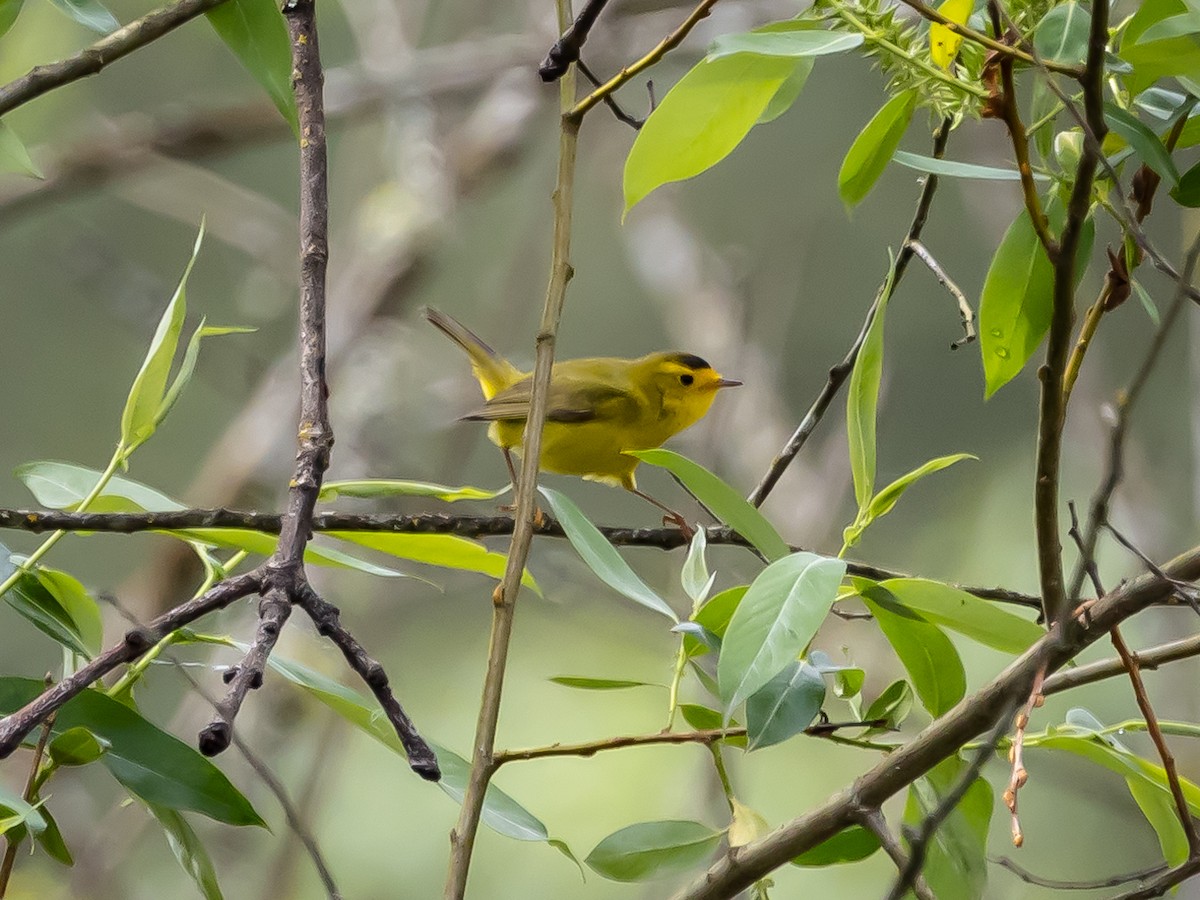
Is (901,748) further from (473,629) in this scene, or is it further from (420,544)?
(473,629)

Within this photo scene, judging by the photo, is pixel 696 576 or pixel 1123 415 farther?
pixel 696 576

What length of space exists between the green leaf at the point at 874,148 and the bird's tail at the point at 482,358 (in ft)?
7.25

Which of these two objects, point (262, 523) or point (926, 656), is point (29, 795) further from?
point (926, 656)

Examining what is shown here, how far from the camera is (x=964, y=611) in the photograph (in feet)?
2.21

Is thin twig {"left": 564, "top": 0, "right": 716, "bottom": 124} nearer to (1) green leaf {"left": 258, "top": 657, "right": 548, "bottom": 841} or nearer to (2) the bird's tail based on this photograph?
(1) green leaf {"left": 258, "top": 657, "right": 548, "bottom": 841}

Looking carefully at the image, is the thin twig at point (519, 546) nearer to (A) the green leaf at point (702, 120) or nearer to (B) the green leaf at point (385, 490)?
(A) the green leaf at point (702, 120)

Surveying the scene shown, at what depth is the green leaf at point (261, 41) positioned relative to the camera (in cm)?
82

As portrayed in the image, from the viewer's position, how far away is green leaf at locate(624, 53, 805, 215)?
2.21ft

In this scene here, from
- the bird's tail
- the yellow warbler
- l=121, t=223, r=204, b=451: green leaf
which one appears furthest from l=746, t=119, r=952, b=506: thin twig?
the bird's tail

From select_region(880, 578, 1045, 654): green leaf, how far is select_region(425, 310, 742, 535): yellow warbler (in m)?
1.77

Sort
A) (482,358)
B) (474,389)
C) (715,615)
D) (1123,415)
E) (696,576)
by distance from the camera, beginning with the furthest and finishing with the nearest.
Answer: (474,389), (482,358), (696,576), (715,615), (1123,415)

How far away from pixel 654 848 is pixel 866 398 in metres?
0.34

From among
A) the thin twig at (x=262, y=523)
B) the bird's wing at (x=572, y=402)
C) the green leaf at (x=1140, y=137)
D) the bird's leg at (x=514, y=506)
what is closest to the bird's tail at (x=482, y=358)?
the bird's wing at (x=572, y=402)

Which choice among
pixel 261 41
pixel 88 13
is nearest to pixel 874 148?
pixel 261 41
